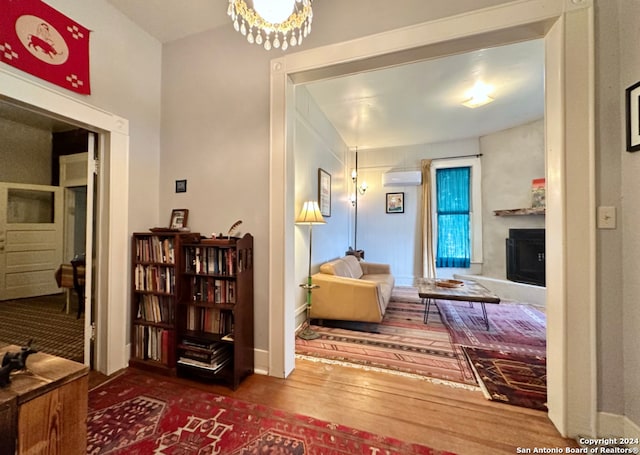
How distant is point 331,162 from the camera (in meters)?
4.41

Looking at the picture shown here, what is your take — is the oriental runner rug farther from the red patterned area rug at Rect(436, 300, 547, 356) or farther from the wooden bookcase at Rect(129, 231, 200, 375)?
the red patterned area rug at Rect(436, 300, 547, 356)

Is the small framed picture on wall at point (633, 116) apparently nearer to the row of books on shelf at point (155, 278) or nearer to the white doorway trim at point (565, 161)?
the white doorway trim at point (565, 161)

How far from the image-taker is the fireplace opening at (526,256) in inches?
168

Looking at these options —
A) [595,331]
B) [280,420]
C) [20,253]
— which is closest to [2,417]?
[280,420]

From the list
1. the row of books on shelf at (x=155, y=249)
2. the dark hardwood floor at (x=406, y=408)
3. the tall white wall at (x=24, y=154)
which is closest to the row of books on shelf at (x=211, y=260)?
the row of books on shelf at (x=155, y=249)

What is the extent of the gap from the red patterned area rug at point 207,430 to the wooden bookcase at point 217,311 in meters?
0.20

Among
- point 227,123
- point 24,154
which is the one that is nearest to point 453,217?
point 227,123

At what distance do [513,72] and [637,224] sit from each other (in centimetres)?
251

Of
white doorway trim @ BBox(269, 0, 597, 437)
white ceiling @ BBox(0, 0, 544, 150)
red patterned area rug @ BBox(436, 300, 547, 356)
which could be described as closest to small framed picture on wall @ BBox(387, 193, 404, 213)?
white ceiling @ BBox(0, 0, 544, 150)

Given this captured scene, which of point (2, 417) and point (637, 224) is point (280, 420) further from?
point (637, 224)

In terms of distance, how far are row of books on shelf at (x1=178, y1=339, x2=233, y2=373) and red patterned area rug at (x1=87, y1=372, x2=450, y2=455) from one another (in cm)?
19

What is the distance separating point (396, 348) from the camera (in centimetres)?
255

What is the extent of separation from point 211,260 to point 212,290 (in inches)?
9.7

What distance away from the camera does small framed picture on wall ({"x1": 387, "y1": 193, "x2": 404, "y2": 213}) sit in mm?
5578
